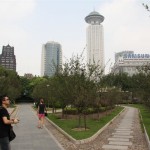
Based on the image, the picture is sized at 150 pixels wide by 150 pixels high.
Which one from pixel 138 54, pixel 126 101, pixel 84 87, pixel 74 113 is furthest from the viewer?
pixel 138 54

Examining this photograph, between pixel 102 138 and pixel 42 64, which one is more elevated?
pixel 42 64

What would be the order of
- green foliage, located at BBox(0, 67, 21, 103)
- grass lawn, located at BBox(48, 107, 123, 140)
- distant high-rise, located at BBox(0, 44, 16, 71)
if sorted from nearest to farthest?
grass lawn, located at BBox(48, 107, 123, 140) < green foliage, located at BBox(0, 67, 21, 103) < distant high-rise, located at BBox(0, 44, 16, 71)

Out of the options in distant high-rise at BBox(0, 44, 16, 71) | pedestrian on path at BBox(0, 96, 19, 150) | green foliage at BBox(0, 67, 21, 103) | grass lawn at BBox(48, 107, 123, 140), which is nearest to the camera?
pedestrian on path at BBox(0, 96, 19, 150)

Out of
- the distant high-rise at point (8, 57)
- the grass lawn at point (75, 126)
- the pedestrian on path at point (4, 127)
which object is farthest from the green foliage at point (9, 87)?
the distant high-rise at point (8, 57)

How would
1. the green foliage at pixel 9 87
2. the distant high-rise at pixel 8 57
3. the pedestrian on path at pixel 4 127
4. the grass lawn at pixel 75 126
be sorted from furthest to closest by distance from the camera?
the distant high-rise at pixel 8 57, the green foliage at pixel 9 87, the grass lawn at pixel 75 126, the pedestrian on path at pixel 4 127

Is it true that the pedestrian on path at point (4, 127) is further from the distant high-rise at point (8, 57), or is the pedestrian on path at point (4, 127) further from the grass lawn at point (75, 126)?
the distant high-rise at point (8, 57)

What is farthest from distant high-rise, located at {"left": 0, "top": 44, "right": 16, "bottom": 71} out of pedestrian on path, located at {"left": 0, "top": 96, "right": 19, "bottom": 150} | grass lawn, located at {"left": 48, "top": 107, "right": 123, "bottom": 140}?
pedestrian on path, located at {"left": 0, "top": 96, "right": 19, "bottom": 150}

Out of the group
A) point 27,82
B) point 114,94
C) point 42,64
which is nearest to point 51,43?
point 42,64

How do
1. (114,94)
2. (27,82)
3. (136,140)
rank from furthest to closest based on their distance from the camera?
(27,82)
(114,94)
(136,140)

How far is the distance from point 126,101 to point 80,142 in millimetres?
67527

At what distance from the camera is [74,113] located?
2747 cm

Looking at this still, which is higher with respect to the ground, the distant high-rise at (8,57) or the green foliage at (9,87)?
the distant high-rise at (8,57)

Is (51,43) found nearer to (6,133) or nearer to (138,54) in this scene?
(138,54)

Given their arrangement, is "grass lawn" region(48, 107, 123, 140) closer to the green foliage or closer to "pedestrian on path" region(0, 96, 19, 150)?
the green foliage
